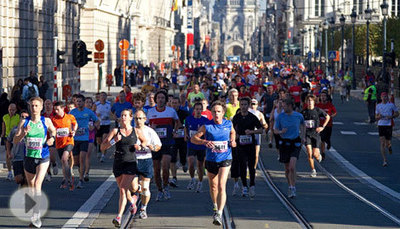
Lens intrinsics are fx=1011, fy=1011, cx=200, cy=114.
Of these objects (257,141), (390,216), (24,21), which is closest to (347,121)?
(24,21)

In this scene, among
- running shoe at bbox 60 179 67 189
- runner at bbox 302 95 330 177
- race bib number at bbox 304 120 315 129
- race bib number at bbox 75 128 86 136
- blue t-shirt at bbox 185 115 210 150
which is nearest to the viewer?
blue t-shirt at bbox 185 115 210 150

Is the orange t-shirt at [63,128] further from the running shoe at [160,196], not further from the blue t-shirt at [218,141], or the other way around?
the blue t-shirt at [218,141]

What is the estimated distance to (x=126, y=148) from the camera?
13328 mm

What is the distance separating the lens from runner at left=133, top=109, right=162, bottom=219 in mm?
13516

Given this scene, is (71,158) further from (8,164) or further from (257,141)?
(257,141)

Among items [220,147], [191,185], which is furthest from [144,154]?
[191,185]

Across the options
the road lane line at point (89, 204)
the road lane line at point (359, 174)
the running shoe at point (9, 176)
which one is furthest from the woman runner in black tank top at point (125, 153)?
the running shoe at point (9, 176)

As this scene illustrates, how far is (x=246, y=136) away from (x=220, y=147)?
2957 mm

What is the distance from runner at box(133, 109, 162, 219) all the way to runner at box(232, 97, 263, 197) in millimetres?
3215

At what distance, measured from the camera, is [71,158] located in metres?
18.5

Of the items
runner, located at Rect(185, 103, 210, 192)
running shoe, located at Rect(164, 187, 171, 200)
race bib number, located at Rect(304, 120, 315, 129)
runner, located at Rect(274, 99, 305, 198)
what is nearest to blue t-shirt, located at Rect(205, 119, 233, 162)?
running shoe, located at Rect(164, 187, 171, 200)

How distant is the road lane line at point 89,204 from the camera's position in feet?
45.0

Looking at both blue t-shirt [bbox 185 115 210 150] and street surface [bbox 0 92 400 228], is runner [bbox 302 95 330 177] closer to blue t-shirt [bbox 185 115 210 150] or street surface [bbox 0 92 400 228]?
street surface [bbox 0 92 400 228]

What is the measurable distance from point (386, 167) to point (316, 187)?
4541mm
